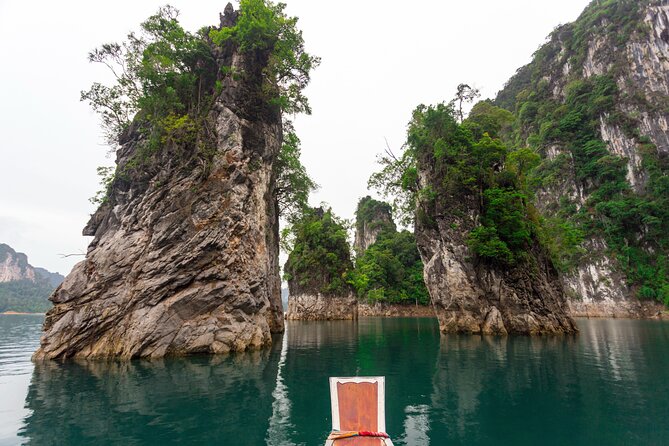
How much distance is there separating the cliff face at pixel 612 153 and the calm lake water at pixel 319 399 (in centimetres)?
4665

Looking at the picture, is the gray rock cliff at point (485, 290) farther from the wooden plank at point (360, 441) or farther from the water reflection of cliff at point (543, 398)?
the wooden plank at point (360, 441)

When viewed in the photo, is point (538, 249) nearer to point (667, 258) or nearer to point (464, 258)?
point (464, 258)

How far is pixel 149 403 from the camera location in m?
9.41

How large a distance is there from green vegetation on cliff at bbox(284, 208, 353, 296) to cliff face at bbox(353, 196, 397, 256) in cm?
2847

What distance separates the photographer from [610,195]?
5738 centimetres

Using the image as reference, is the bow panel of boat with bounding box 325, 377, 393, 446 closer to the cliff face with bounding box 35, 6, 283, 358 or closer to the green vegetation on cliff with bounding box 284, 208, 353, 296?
the cliff face with bounding box 35, 6, 283, 358

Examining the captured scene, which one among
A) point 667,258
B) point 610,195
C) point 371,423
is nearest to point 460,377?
point 371,423

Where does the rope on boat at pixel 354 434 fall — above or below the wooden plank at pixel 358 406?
below

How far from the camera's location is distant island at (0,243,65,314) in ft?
390

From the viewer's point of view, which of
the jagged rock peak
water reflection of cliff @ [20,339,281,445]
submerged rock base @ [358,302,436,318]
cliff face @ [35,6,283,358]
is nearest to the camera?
water reflection of cliff @ [20,339,281,445]

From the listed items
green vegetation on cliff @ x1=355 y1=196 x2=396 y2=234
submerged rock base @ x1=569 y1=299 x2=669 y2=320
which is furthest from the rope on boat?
green vegetation on cliff @ x1=355 y1=196 x2=396 y2=234

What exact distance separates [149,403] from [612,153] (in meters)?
76.6

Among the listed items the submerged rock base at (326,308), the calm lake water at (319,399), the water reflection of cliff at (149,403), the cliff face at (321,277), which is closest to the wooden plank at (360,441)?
the calm lake water at (319,399)

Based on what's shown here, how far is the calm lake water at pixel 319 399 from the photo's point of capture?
724cm
